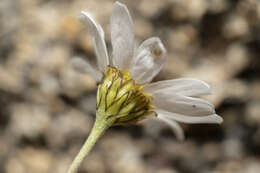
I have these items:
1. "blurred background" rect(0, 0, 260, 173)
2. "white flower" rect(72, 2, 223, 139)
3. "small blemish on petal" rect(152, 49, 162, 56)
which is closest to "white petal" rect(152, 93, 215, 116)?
"white flower" rect(72, 2, 223, 139)

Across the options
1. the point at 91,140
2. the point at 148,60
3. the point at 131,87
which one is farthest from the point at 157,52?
the point at 91,140

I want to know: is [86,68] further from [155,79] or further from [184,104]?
[155,79]

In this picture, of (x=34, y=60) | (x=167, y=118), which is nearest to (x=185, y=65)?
(x=34, y=60)

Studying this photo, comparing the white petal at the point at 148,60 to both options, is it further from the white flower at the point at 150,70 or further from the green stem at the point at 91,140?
the green stem at the point at 91,140

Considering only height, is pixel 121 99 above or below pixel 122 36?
below

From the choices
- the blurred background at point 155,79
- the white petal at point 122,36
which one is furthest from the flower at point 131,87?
the blurred background at point 155,79

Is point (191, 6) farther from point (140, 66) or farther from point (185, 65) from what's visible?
point (140, 66)
